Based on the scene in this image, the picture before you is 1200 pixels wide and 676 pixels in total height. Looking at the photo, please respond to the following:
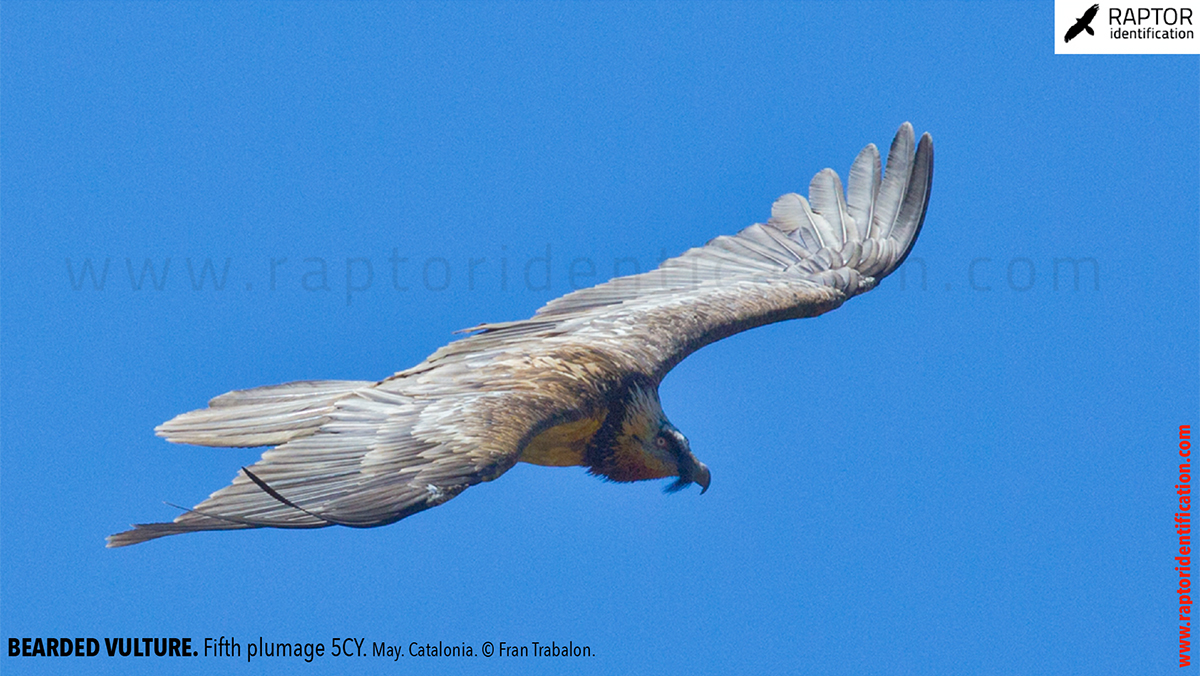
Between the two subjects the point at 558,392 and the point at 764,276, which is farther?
the point at 764,276

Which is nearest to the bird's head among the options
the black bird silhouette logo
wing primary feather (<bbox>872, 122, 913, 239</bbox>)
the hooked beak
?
the hooked beak

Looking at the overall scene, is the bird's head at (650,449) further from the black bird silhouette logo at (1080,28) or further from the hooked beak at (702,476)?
the black bird silhouette logo at (1080,28)

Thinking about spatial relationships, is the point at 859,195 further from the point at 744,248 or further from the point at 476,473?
the point at 476,473

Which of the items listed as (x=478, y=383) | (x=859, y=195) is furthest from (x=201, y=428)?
(x=859, y=195)

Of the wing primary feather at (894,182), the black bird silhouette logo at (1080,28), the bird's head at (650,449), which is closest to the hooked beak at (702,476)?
the bird's head at (650,449)

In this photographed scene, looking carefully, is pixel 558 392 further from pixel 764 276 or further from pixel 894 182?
pixel 894 182

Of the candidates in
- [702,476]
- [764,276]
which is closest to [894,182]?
[764,276]

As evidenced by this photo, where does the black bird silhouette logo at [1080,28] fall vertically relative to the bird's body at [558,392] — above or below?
above
